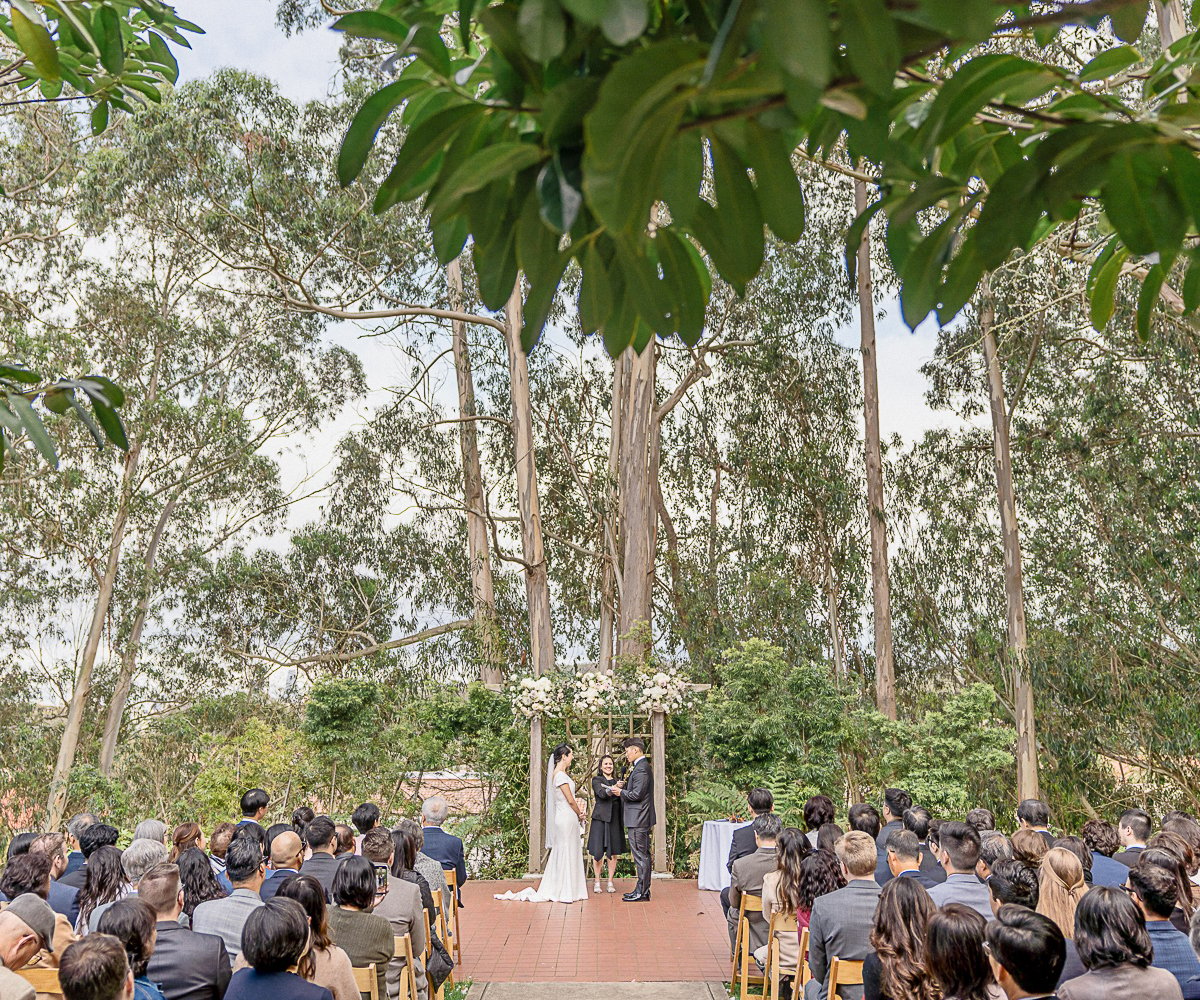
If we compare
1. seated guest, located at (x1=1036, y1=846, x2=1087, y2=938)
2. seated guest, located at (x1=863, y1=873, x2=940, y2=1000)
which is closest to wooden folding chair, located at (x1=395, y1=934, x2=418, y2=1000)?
seated guest, located at (x1=863, y1=873, x2=940, y2=1000)

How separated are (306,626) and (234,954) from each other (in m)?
15.9

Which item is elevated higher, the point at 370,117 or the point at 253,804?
the point at 370,117

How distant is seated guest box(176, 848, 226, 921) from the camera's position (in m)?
4.36

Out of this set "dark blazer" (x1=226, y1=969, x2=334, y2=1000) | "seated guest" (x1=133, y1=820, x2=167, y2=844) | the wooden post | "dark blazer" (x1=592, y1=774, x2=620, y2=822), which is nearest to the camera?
"dark blazer" (x1=226, y1=969, x2=334, y2=1000)

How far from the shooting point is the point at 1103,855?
5012 mm

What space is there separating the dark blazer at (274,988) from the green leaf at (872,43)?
291cm

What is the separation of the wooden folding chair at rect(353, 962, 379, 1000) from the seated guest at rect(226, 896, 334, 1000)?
1162 millimetres

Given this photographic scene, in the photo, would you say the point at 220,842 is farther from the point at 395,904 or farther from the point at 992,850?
the point at 992,850

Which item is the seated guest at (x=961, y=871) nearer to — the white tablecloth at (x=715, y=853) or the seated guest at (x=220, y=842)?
the seated guest at (x=220, y=842)

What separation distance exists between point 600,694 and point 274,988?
8062 millimetres

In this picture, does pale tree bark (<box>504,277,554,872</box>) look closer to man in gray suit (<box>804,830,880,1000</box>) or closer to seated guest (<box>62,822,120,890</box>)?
seated guest (<box>62,822,120,890</box>)

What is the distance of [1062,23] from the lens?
33.2 inches

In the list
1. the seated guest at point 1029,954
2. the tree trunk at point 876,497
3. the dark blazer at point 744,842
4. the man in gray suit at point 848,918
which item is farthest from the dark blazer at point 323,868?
the tree trunk at point 876,497

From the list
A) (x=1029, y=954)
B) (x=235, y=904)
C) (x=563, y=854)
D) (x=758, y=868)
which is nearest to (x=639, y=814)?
(x=563, y=854)
